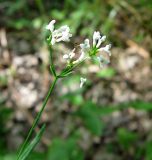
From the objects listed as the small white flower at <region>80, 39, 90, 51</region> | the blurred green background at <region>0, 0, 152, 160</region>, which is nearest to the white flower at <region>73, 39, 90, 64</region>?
the small white flower at <region>80, 39, 90, 51</region>

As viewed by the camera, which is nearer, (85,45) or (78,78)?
(85,45)

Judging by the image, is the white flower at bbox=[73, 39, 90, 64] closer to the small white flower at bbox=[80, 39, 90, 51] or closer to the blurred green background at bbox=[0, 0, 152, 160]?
the small white flower at bbox=[80, 39, 90, 51]

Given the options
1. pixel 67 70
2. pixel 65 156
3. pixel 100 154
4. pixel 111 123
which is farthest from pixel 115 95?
pixel 67 70

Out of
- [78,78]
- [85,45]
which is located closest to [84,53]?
[85,45]

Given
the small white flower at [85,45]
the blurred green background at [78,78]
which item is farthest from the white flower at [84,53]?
the blurred green background at [78,78]

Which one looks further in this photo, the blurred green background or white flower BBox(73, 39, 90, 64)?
the blurred green background

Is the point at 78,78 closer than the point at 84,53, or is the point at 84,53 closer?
the point at 84,53

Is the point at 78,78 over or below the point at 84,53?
below

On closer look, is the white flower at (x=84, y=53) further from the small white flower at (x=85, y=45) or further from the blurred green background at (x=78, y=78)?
the blurred green background at (x=78, y=78)

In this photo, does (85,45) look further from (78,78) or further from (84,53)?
(78,78)
